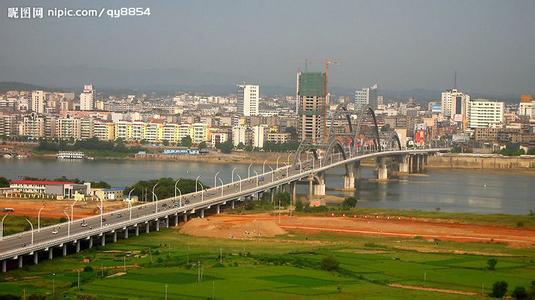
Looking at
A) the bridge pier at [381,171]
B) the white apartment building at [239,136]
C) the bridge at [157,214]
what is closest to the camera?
the bridge at [157,214]

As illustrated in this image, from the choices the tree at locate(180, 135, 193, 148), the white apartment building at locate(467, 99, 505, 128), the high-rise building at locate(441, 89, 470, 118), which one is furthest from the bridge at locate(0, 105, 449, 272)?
the high-rise building at locate(441, 89, 470, 118)

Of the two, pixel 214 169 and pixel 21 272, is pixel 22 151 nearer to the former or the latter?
pixel 214 169

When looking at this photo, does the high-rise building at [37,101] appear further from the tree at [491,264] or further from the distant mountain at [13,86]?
the tree at [491,264]

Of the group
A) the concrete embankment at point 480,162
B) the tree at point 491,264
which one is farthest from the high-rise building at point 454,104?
the tree at point 491,264

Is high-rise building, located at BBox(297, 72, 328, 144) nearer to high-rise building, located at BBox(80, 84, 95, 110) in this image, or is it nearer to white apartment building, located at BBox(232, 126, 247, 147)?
white apartment building, located at BBox(232, 126, 247, 147)

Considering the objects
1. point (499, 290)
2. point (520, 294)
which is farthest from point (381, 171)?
point (520, 294)

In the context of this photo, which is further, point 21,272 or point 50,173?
point 50,173

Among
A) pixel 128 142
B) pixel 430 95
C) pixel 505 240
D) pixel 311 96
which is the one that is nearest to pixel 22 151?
pixel 128 142
